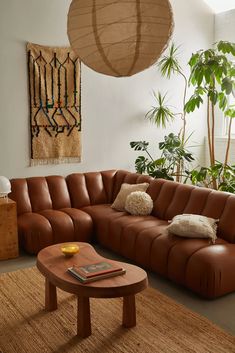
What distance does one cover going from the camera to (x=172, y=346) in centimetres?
250

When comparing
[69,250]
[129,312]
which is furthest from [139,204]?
[129,312]

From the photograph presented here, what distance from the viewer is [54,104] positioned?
15.4ft

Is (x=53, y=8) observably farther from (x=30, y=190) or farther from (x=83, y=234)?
(x=83, y=234)

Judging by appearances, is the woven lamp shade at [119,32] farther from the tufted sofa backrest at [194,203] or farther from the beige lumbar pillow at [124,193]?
the beige lumbar pillow at [124,193]

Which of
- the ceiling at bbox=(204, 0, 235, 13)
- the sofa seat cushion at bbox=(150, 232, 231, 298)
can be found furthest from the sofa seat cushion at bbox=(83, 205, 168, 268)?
the ceiling at bbox=(204, 0, 235, 13)

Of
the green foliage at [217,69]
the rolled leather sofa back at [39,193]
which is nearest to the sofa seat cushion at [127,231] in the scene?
the rolled leather sofa back at [39,193]

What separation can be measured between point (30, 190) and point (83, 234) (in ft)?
2.50

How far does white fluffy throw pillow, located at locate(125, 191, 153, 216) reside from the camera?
421 centimetres

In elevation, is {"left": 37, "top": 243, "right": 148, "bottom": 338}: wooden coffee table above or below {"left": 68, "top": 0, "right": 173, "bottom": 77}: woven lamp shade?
below

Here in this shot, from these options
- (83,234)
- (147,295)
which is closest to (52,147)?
(83,234)

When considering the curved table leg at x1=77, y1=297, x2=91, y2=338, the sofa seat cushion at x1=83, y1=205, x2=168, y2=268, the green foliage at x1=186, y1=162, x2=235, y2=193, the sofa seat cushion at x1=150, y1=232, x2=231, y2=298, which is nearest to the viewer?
the curved table leg at x1=77, y1=297, x2=91, y2=338

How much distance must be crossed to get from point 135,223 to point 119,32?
2309 mm

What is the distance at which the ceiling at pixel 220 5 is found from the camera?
550 cm

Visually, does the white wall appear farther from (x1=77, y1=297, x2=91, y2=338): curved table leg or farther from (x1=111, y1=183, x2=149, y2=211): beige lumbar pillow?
(x1=77, y1=297, x2=91, y2=338): curved table leg
